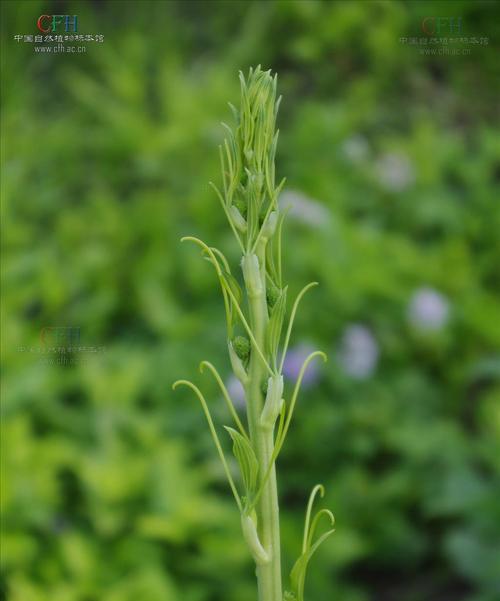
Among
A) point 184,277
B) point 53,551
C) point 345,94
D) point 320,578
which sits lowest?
point 320,578

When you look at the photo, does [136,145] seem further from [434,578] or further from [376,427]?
[434,578]

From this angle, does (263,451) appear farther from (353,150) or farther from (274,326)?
(353,150)

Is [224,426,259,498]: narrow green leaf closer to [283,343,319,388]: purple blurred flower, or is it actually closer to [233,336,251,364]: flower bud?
[233,336,251,364]: flower bud

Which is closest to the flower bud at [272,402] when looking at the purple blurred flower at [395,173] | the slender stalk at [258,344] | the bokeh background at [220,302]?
the slender stalk at [258,344]

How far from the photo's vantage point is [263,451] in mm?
436

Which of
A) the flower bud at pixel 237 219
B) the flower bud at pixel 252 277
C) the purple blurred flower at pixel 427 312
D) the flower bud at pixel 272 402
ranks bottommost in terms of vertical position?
the purple blurred flower at pixel 427 312

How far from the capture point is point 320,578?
1564mm

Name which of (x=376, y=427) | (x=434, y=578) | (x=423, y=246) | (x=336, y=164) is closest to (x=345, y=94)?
(x=336, y=164)

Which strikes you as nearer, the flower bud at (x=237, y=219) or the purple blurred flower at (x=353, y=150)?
the flower bud at (x=237, y=219)

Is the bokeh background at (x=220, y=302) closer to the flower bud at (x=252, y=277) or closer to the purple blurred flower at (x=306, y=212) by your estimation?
the purple blurred flower at (x=306, y=212)

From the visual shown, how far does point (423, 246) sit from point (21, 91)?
1.50 meters

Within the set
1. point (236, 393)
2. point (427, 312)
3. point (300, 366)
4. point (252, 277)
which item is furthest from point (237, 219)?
point (427, 312)

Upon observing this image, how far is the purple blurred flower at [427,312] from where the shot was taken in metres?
1.93

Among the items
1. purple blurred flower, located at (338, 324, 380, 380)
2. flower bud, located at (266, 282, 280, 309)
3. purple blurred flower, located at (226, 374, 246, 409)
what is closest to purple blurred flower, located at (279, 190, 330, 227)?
purple blurred flower, located at (338, 324, 380, 380)
